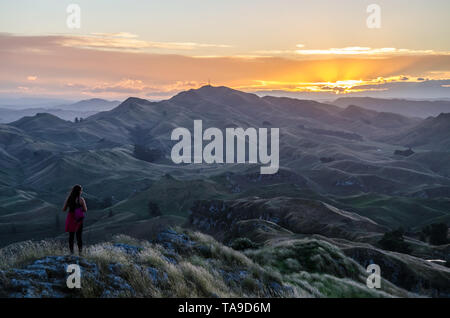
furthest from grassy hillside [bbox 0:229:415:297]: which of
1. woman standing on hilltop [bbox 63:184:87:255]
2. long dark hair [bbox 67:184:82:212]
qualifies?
long dark hair [bbox 67:184:82:212]

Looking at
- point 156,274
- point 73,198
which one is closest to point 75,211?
point 73,198

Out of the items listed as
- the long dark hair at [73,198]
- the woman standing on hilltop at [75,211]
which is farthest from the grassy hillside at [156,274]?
the long dark hair at [73,198]

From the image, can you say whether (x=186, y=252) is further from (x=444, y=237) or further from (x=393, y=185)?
(x=393, y=185)

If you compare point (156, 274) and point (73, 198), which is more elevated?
point (73, 198)

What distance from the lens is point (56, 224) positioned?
402ft

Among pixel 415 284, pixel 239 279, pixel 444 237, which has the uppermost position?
pixel 239 279

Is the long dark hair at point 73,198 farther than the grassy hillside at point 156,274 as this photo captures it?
Yes

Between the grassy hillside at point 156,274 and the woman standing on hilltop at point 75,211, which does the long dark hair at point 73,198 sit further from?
the grassy hillside at point 156,274

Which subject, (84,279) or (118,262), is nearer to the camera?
(84,279)

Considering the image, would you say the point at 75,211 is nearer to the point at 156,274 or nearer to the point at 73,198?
the point at 73,198
